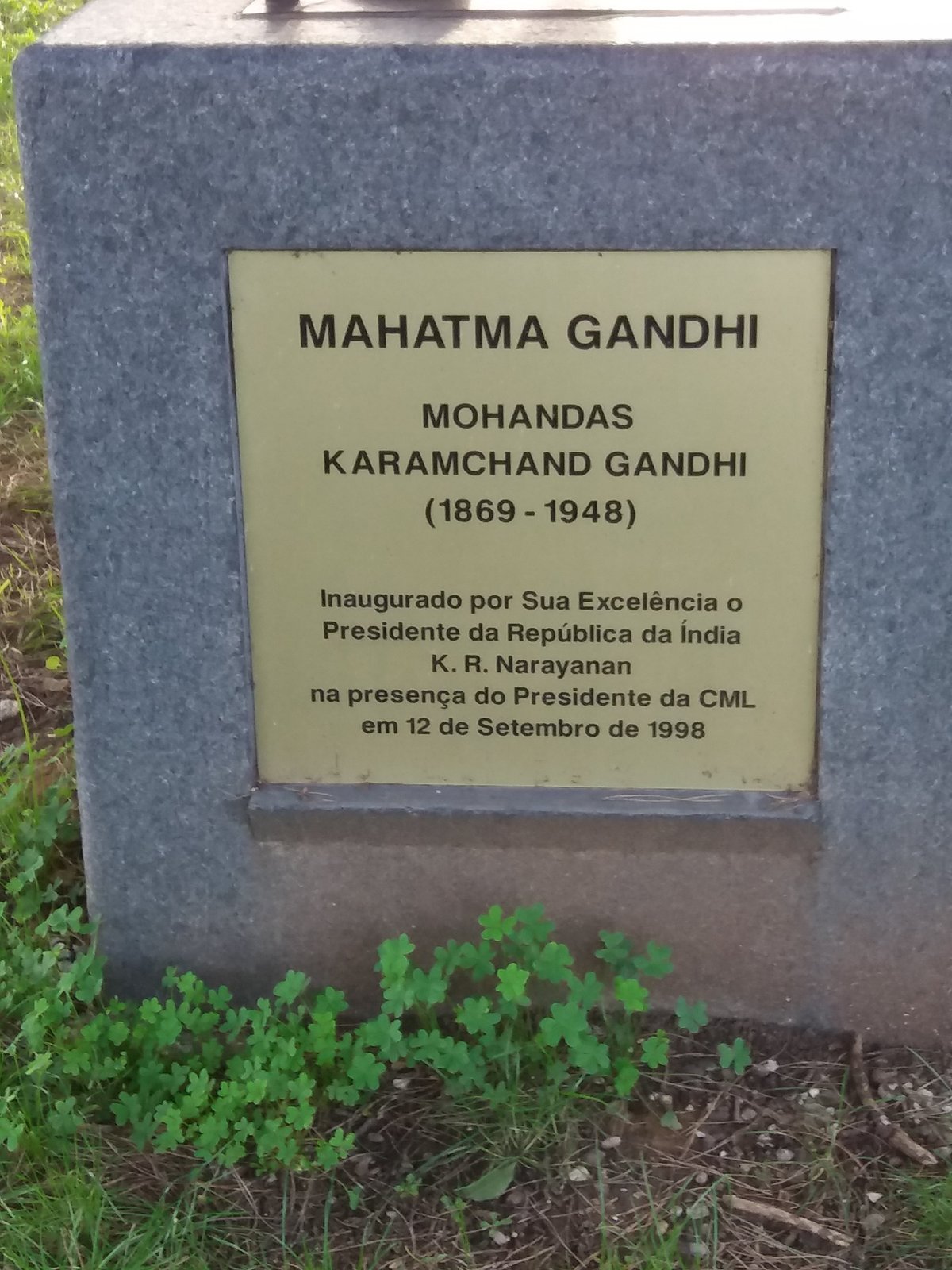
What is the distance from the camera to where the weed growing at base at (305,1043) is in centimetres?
193

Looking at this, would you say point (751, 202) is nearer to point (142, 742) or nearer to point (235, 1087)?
point (142, 742)

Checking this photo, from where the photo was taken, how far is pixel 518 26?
6.04 feet

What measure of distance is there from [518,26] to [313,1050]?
1530mm

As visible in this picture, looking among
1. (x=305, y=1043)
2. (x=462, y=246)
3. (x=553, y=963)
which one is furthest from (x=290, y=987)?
(x=462, y=246)

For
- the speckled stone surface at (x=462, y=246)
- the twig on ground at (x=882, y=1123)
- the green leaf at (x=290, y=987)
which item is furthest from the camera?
the green leaf at (x=290, y=987)

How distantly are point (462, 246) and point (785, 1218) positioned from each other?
1.43 m

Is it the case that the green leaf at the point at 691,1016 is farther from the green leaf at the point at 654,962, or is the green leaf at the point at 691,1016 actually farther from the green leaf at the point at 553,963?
the green leaf at the point at 553,963

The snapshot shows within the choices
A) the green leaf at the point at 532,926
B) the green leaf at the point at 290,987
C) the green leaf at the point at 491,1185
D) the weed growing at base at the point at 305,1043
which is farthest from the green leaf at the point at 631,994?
the green leaf at the point at 290,987

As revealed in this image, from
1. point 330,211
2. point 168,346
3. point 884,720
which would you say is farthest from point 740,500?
point 168,346

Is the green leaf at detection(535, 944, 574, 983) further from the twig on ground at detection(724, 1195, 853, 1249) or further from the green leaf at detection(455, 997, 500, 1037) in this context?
the twig on ground at detection(724, 1195, 853, 1249)

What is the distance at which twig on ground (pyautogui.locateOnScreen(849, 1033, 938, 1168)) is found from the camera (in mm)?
1913

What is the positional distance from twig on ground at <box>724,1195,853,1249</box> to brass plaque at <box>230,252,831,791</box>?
60 cm

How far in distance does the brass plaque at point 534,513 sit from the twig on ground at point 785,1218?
598 millimetres

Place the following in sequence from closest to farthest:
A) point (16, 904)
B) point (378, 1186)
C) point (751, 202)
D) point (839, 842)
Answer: point (751, 202)
point (378, 1186)
point (839, 842)
point (16, 904)
